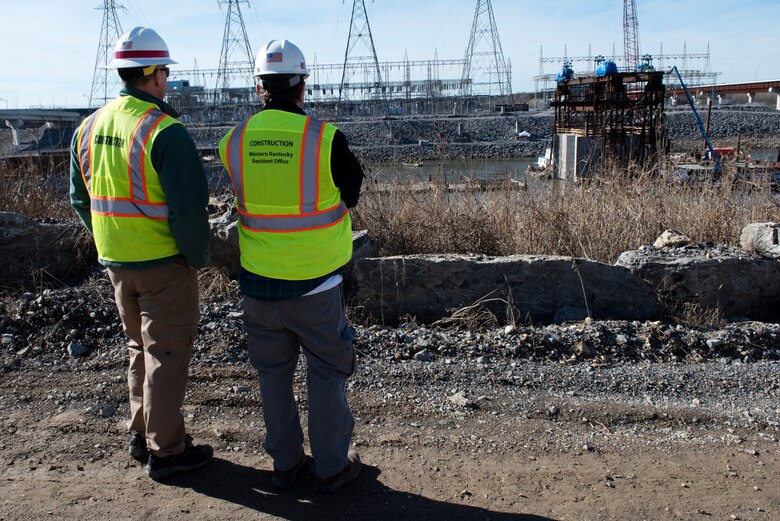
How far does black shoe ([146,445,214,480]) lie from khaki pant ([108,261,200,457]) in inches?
1.8

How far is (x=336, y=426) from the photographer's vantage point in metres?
3.11

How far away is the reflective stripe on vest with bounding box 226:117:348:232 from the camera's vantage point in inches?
112

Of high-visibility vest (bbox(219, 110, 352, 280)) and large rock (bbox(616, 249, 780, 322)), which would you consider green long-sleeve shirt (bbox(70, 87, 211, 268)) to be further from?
large rock (bbox(616, 249, 780, 322))

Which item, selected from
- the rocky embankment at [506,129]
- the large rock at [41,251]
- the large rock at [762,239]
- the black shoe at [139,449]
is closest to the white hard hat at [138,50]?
the black shoe at [139,449]

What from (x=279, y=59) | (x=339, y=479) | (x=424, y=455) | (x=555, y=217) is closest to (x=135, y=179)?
(x=279, y=59)

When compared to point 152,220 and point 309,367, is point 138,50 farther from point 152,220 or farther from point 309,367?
point 309,367

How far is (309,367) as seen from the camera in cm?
311

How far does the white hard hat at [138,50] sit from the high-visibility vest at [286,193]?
1.82 feet

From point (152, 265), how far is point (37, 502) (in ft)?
3.95

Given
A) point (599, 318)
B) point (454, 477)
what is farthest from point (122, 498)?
point (599, 318)

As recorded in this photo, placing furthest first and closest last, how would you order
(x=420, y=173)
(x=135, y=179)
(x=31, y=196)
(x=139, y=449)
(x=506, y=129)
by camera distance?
(x=506, y=129), (x=420, y=173), (x=31, y=196), (x=139, y=449), (x=135, y=179)

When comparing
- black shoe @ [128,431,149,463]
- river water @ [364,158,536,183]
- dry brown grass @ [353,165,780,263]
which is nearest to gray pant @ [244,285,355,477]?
black shoe @ [128,431,149,463]

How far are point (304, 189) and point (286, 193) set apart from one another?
83 millimetres

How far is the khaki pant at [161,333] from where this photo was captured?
3.13 metres
